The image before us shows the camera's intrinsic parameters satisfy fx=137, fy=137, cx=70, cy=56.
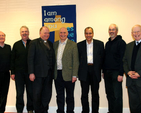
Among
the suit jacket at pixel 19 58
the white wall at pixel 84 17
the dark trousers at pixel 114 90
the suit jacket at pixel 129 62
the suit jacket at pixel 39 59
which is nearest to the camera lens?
the suit jacket at pixel 129 62

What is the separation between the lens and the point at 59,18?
10.9 ft

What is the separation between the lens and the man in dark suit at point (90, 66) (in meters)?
2.65

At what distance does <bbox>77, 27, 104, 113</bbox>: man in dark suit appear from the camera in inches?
104

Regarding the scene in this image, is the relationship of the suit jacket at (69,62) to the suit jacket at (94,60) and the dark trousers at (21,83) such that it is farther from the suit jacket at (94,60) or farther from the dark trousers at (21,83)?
the dark trousers at (21,83)

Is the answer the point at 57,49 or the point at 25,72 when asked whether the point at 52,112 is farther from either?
the point at 57,49

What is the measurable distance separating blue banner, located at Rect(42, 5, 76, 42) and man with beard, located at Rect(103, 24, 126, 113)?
0.99m

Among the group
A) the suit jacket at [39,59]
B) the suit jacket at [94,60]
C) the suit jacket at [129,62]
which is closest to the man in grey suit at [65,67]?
the suit jacket at [94,60]

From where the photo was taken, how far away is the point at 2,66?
2781mm

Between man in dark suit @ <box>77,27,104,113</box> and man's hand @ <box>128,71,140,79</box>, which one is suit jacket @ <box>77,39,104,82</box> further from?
man's hand @ <box>128,71,140,79</box>

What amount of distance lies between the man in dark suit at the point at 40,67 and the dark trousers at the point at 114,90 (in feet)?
3.72

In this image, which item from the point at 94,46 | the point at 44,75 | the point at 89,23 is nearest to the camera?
the point at 44,75

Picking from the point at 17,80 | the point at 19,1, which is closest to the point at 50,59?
the point at 17,80

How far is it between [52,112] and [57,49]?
1.62 meters

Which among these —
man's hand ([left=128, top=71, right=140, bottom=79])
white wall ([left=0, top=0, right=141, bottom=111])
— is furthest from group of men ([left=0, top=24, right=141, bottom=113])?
white wall ([left=0, top=0, right=141, bottom=111])
